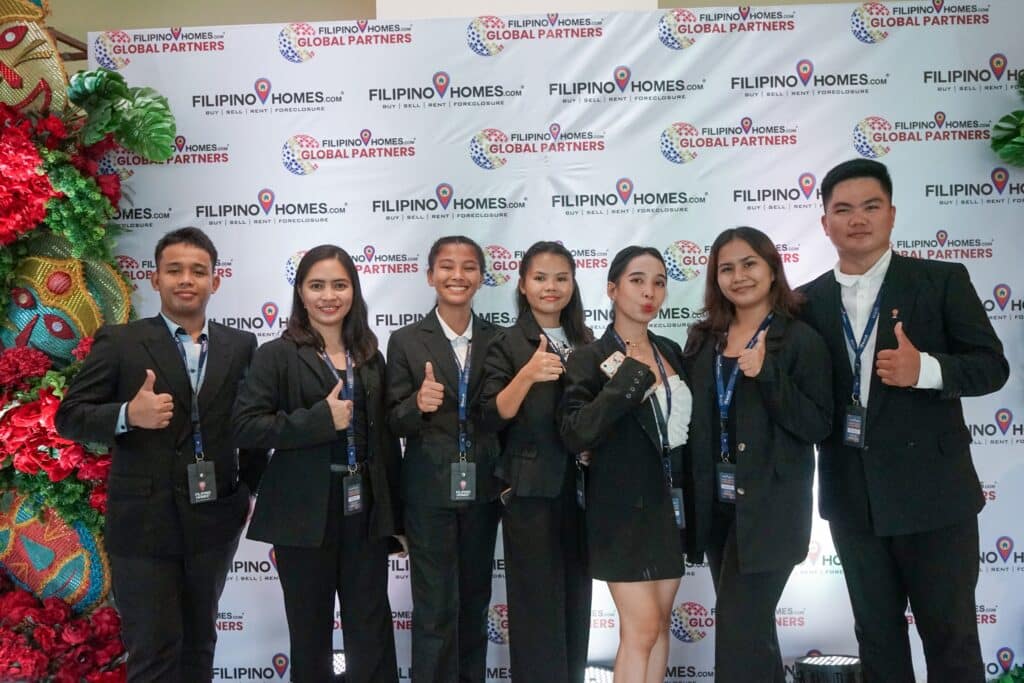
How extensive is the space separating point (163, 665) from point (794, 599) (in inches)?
109

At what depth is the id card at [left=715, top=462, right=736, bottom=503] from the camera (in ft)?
8.02

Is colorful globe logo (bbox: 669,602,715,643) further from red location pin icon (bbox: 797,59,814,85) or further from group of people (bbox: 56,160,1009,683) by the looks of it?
A: red location pin icon (bbox: 797,59,814,85)

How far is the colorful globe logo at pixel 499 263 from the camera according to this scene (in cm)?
365

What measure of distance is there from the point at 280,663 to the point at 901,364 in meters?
3.13

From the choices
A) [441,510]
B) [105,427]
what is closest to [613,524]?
[441,510]

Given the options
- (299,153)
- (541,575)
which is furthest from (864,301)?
(299,153)

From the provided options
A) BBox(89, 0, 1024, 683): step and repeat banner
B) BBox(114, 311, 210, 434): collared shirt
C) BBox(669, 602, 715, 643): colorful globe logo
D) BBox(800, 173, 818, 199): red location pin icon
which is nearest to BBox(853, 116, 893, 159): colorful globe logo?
BBox(89, 0, 1024, 683): step and repeat banner

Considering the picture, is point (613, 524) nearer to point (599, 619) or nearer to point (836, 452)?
point (836, 452)

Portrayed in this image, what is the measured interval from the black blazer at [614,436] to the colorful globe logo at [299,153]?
6.16 ft

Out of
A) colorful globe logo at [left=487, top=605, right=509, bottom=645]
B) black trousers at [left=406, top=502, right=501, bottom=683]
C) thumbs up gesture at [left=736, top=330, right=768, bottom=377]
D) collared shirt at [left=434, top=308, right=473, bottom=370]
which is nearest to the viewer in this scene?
thumbs up gesture at [left=736, top=330, right=768, bottom=377]

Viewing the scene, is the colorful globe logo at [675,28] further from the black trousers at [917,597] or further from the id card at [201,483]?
the id card at [201,483]

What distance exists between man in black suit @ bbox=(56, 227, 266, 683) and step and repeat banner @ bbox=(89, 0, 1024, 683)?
956mm

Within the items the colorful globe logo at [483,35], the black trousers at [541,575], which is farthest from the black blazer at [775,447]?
the colorful globe logo at [483,35]

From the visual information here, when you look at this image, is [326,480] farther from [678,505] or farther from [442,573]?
[678,505]
